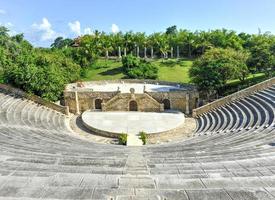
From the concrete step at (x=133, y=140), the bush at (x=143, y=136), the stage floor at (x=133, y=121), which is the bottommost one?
the concrete step at (x=133, y=140)

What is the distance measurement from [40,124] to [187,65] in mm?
40667

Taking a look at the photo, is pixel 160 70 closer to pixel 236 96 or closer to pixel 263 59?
pixel 263 59

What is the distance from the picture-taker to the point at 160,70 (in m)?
57.3

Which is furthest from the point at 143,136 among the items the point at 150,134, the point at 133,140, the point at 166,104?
the point at 166,104

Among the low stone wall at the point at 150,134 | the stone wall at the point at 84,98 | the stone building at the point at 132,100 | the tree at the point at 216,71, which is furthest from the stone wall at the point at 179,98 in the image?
the low stone wall at the point at 150,134

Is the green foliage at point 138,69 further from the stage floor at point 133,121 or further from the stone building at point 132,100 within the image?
the stage floor at point 133,121

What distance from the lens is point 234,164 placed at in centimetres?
1116

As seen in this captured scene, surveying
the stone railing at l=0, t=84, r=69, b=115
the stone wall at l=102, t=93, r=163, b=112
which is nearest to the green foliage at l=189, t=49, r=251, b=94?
the stone wall at l=102, t=93, r=163, b=112

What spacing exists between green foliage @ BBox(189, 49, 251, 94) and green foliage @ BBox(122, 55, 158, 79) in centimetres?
1314

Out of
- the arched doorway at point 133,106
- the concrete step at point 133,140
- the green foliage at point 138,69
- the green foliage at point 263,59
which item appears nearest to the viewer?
the concrete step at point 133,140

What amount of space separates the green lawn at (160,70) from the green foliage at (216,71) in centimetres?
1275

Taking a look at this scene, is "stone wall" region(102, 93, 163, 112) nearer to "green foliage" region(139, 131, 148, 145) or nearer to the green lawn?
"green foliage" region(139, 131, 148, 145)

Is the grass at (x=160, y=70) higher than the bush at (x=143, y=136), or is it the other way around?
the grass at (x=160, y=70)

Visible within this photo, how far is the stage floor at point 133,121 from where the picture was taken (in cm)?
2899
